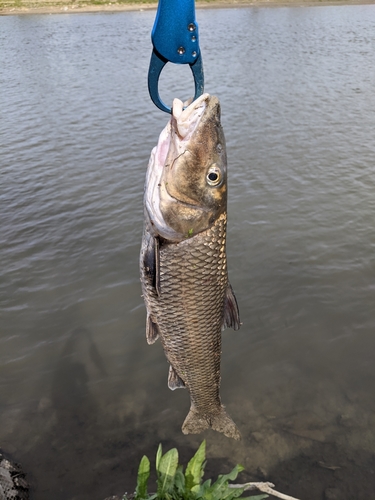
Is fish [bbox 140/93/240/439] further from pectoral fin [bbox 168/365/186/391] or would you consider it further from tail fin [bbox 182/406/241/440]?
tail fin [bbox 182/406/241/440]

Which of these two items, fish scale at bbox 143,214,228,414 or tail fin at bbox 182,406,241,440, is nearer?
fish scale at bbox 143,214,228,414

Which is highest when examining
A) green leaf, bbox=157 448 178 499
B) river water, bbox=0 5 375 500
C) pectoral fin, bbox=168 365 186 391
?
pectoral fin, bbox=168 365 186 391

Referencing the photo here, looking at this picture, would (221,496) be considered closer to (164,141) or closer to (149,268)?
(149,268)

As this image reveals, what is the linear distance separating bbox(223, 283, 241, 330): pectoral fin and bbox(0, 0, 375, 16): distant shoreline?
5777cm

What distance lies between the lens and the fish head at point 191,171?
2.35 m

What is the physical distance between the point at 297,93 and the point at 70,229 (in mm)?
12251

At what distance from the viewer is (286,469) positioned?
416 centimetres

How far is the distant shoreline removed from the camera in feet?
165

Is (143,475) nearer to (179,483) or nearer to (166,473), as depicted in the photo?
(166,473)

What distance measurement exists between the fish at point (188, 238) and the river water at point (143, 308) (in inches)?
79.9

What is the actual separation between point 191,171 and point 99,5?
61.3 m

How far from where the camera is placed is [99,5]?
173 feet

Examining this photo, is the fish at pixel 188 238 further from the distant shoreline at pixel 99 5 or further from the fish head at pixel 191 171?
the distant shoreline at pixel 99 5

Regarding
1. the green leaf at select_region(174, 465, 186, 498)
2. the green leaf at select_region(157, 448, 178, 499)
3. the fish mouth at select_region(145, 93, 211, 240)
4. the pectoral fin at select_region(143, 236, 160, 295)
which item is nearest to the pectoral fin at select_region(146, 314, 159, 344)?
the pectoral fin at select_region(143, 236, 160, 295)
